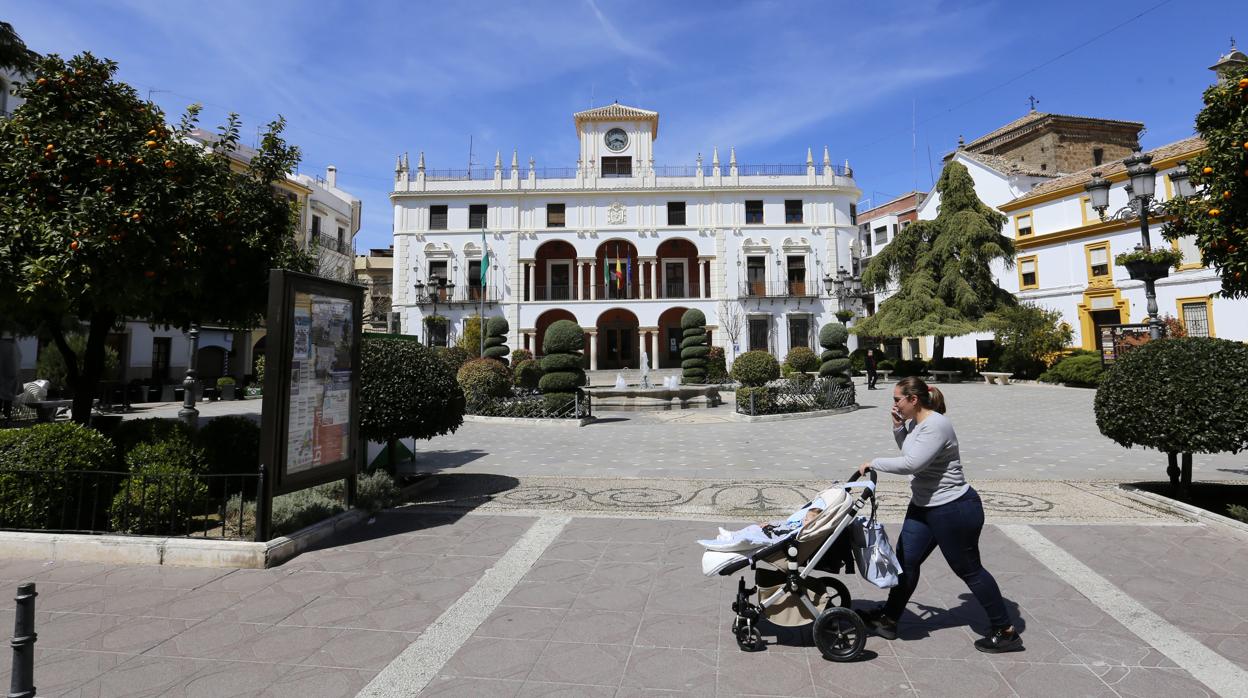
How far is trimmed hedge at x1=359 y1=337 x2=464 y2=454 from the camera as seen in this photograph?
6527 mm

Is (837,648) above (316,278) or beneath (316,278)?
beneath

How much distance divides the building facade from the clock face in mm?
1544

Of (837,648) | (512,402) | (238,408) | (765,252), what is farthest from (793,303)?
(837,648)

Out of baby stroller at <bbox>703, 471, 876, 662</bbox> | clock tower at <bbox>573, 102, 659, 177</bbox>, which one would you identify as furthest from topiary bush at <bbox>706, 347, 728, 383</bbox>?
A: baby stroller at <bbox>703, 471, 876, 662</bbox>

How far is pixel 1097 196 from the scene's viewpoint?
405 inches

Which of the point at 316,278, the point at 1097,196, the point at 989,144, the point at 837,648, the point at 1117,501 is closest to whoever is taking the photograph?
the point at 837,648

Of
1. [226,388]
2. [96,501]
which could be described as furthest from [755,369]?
[226,388]

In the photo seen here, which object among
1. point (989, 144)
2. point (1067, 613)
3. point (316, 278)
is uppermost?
point (989, 144)

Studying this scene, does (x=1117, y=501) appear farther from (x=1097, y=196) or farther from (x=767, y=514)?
(x=1097, y=196)

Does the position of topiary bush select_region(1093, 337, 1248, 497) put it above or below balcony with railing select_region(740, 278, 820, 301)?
below

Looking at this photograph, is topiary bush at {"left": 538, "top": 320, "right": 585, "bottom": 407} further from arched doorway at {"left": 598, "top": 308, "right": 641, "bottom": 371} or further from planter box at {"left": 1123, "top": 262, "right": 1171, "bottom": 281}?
arched doorway at {"left": 598, "top": 308, "right": 641, "bottom": 371}

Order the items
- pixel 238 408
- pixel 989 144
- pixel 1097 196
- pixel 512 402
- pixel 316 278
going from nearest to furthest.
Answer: pixel 316 278
pixel 1097 196
pixel 512 402
pixel 238 408
pixel 989 144

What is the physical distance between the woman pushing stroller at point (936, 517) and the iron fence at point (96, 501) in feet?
15.8

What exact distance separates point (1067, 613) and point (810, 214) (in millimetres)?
35363
